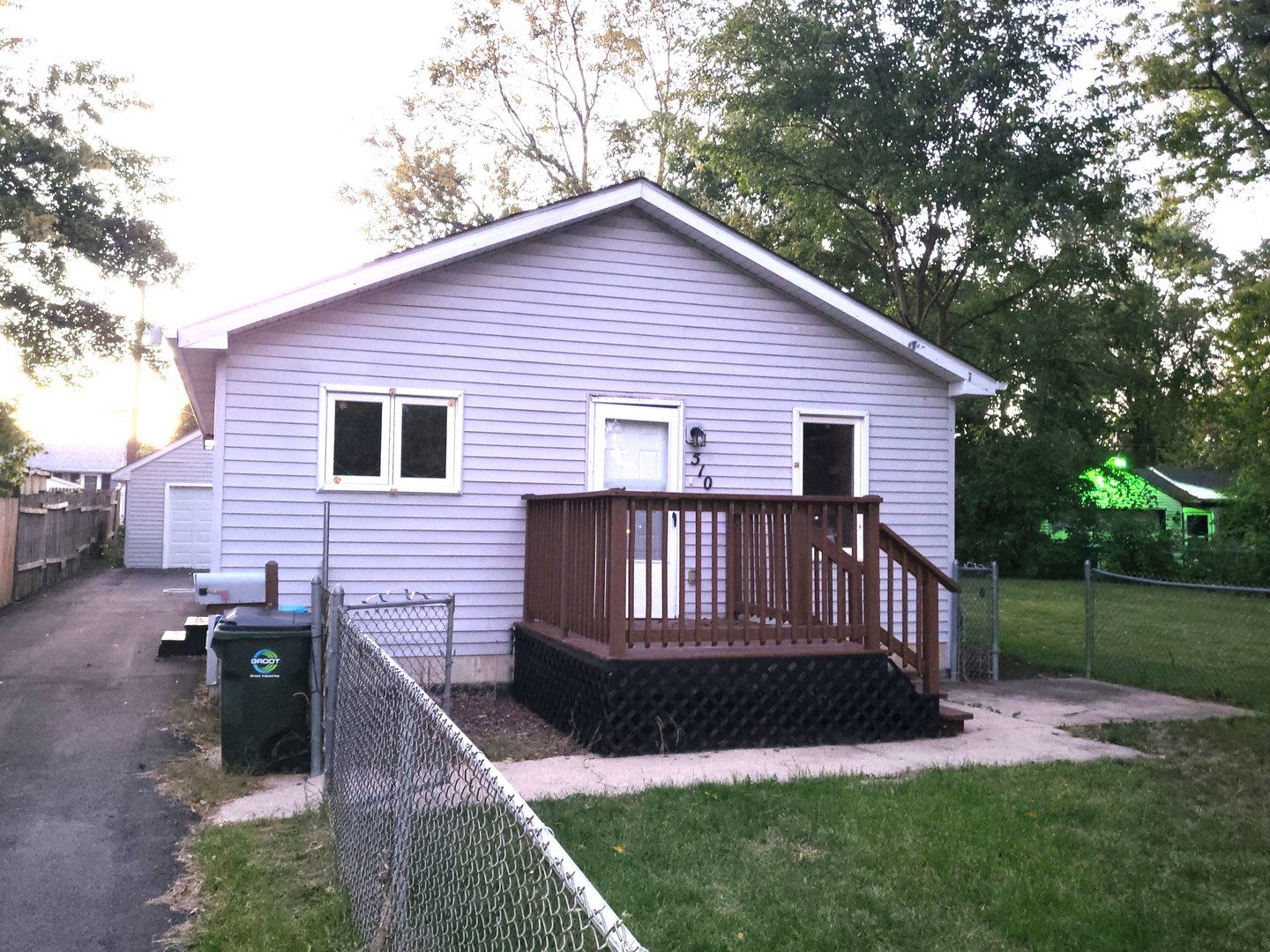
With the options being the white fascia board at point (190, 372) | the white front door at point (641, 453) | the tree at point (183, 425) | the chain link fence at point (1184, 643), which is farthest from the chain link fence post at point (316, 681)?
the tree at point (183, 425)

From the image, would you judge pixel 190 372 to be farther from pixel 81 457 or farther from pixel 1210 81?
pixel 81 457

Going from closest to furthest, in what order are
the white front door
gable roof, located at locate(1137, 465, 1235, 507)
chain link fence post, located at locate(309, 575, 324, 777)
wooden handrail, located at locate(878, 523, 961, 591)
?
1. chain link fence post, located at locate(309, 575, 324, 777)
2. wooden handrail, located at locate(878, 523, 961, 591)
3. the white front door
4. gable roof, located at locate(1137, 465, 1235, 507)

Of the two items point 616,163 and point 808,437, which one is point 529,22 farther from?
point 808,437

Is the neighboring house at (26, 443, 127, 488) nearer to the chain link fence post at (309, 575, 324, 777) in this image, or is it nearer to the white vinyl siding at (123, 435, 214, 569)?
the white vinyl siding at (123, 435, 214, 569)

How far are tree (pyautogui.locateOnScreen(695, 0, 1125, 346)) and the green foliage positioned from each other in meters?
15.6

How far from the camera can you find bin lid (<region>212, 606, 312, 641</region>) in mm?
6020

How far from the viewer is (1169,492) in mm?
35469

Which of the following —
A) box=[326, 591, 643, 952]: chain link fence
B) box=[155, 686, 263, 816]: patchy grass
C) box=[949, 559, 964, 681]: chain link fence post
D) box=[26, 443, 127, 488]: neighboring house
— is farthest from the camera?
box=[26, 443, 127, 488]: neighboring house

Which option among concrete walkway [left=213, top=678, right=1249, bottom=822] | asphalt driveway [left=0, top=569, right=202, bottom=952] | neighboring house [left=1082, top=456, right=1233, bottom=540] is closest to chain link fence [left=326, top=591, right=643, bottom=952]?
asphalt driveway [left=0, top=569, right=202, bottom=952]

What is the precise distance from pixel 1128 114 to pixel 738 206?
8210 millimetres

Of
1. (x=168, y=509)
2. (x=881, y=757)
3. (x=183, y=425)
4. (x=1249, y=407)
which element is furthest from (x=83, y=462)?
(x=881, y=757)

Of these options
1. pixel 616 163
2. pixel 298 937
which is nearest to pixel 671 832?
pixel 298 937

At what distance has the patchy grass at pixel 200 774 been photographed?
573cm

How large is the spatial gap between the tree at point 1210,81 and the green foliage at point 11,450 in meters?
22.7
